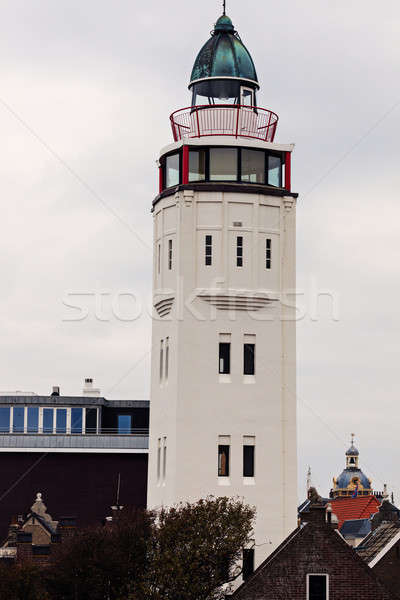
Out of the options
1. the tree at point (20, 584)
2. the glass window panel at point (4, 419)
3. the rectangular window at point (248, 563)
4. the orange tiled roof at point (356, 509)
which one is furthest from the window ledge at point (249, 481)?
the orange tiled roof at point (356, 509)

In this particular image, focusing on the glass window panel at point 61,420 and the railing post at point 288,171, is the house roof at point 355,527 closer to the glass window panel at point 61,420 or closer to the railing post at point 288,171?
the glass window panel at point 61,420

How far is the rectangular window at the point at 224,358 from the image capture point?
65.1 metres

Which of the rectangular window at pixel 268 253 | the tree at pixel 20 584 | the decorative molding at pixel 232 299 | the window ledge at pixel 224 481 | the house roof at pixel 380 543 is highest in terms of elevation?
the rectangular window at pixel 268 253

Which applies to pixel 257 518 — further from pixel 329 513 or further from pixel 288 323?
pixel 288 323

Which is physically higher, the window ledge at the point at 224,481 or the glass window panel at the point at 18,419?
the glass window panel at the point at 18,419

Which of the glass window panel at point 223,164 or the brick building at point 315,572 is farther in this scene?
the glass window panel at point 223,164

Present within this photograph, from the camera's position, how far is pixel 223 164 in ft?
218

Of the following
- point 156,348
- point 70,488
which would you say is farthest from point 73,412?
point 156,348

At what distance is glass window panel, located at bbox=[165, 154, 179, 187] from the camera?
221 ft

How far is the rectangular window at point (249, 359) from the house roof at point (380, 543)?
1088 cm

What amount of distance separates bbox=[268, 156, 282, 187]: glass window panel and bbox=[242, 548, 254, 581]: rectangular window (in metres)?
17.0

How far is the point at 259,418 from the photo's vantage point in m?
64.7

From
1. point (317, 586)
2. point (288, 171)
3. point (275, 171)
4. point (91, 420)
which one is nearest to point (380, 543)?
point (317, 586)

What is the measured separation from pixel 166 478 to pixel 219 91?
1838 cm
